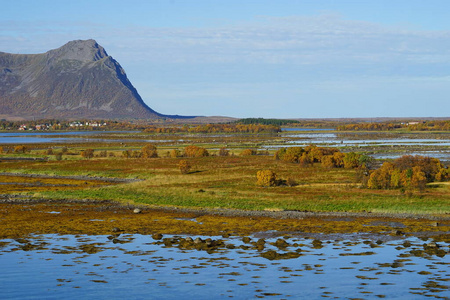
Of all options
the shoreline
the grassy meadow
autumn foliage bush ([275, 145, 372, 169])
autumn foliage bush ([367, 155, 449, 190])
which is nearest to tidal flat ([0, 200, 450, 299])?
the shoreline

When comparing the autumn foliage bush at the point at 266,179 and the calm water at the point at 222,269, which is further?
the autumn foliage bush at the point at 266,179

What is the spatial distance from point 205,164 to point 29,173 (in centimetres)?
2612

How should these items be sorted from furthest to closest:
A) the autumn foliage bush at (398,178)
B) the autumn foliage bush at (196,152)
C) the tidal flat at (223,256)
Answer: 1. the autumn foliage bush at (196,152)
2. the autumn foliage bush at (398,178)
3. the tidal flat at (223,256)

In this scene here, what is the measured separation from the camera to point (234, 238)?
34.6 metres

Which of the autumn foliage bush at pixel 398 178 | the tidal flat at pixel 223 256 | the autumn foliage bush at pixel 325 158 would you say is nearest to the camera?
the tidal flat at pixel 223 256

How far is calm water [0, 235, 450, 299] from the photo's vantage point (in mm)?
23859

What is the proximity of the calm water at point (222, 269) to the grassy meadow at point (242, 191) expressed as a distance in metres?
12.5

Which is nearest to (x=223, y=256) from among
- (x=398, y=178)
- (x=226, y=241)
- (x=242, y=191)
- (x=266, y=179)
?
(x=226, y=241)

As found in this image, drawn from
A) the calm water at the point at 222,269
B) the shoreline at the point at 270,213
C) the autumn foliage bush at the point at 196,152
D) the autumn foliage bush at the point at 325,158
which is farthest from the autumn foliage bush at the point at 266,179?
the autumn foliage bush at the point at 196,152

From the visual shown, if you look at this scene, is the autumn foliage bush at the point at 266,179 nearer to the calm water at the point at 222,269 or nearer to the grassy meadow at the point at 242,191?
the grassy meadow at the point at 242,191

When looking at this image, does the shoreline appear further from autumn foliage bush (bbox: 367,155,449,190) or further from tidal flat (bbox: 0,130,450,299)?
autumn foliage bush (bbox: 367,155,449,190)

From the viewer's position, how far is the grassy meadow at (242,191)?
4644 centimetres

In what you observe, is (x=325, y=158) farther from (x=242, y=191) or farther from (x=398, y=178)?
(x=242, y=191)

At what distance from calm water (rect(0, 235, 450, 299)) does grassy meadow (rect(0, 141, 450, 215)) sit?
41.0 ft
